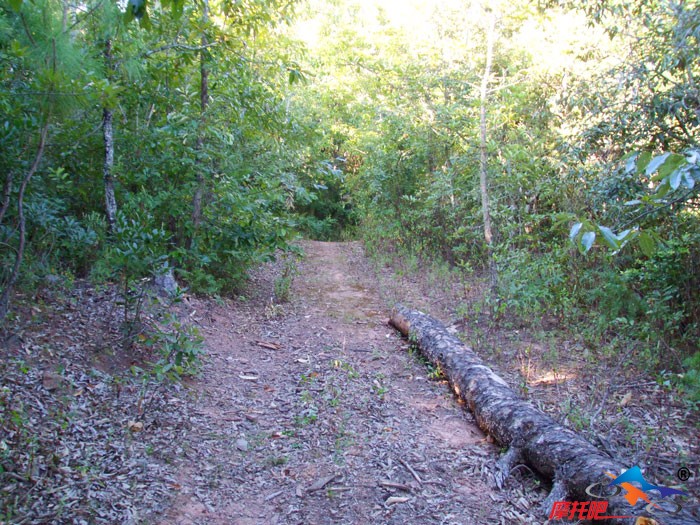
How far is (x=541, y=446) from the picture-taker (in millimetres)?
3828

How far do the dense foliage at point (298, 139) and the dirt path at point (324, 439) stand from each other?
1.50 meters

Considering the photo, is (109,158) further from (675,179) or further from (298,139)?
(675,179)

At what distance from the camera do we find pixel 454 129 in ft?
28.5

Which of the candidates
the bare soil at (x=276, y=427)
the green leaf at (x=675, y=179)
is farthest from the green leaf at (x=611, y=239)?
the bare soil at (x=276, y=427)

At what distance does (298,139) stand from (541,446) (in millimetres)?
→ 5518

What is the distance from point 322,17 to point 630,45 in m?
13.2

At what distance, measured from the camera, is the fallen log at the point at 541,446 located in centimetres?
307

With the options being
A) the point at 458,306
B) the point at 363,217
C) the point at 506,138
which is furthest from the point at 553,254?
the point at 363,217

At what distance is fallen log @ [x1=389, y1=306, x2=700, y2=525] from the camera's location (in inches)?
121

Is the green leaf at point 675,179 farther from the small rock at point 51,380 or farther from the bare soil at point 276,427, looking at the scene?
the small rock at point 51,380

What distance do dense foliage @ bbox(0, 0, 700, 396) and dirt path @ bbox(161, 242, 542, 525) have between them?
1503 millimetres

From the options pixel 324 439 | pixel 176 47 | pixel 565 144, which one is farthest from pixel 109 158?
pixel 565 144

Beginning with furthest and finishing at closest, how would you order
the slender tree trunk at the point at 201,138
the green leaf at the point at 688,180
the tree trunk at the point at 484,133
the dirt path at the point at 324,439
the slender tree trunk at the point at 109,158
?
the tree trunk at the point at 484,133 → the slender tree trunk at the point at 201,138 → the slender tree trunk at the point at 109,158 → the dirt path at the point at 324,439 → the green leaf at the point at 688,180

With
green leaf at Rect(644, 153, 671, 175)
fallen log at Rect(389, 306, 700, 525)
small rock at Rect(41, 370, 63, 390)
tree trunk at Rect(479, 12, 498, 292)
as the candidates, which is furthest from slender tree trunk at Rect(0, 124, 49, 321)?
tree trunk at Rect(479, 12, 498, 292)
